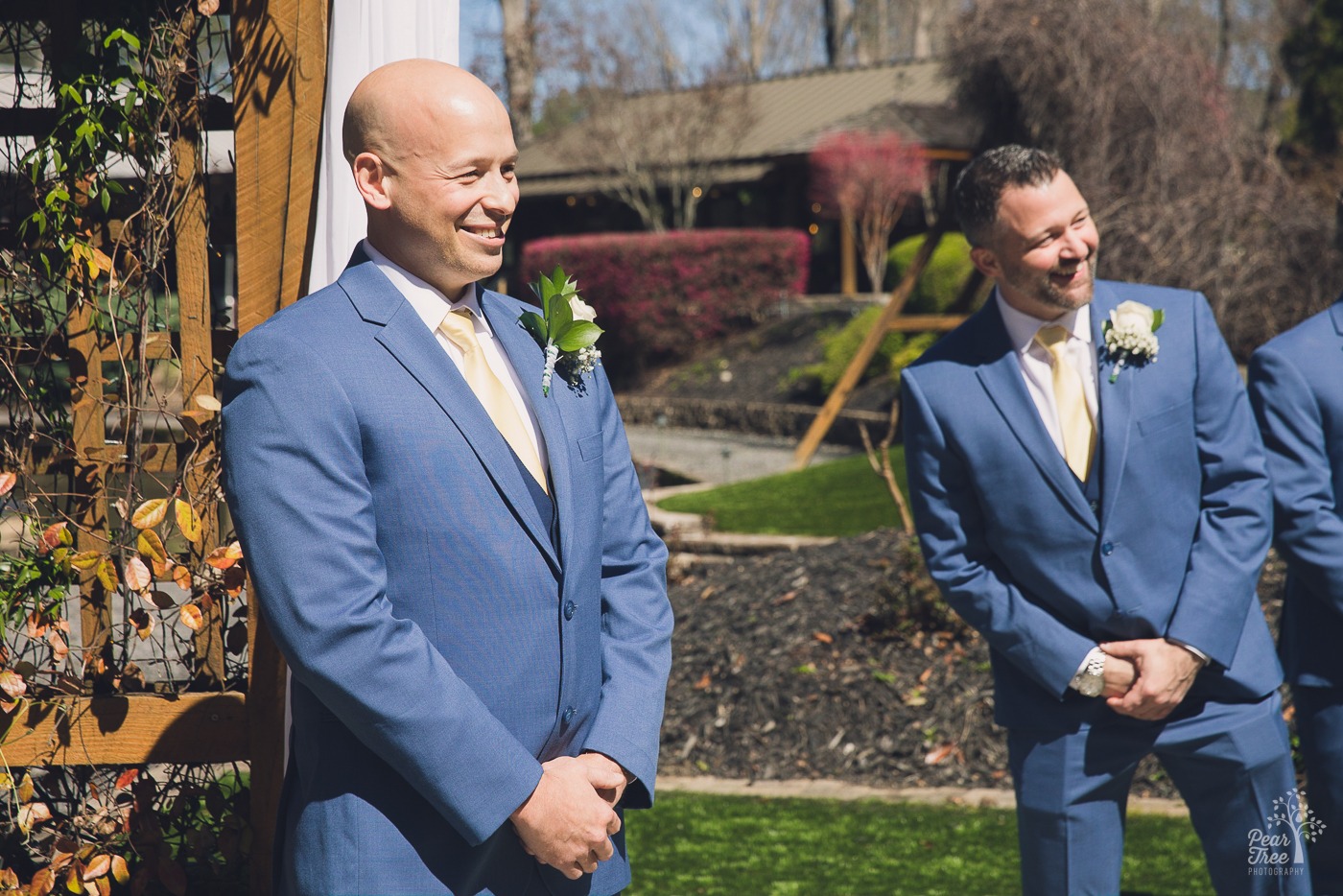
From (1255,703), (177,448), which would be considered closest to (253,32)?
(177,448)

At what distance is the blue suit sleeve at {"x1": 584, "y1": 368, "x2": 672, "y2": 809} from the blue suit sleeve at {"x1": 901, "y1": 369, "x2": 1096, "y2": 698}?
0.87 metres

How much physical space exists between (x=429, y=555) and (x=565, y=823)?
0.49 m

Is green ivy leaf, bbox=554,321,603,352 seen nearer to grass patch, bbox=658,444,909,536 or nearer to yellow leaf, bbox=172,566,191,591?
yellow leaf, bbox=172,566,191,591

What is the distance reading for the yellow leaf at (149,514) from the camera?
9.59ft

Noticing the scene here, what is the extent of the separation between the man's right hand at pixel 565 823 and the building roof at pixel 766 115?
21.1 metres

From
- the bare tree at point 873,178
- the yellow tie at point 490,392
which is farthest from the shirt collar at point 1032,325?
the bare tree at point 873,178

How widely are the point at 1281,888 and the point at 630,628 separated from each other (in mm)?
1704

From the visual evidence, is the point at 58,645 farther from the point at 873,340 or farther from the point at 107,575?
the point at 873,340

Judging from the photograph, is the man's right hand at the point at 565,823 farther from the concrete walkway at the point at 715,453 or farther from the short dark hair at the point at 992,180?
the concrete walkway at the point at 715,453

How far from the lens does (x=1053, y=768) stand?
3004mm

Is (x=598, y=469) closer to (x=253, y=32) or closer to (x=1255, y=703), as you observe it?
(x=253, y=32)

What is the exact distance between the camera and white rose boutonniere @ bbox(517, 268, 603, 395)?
2.43 m

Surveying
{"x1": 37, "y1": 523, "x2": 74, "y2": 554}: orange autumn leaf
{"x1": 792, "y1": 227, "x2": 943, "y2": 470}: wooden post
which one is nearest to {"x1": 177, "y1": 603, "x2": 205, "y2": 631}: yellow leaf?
{"x1": 37, "y1": 523, "x2": 74, "y2": 554}: orange autumn leaf

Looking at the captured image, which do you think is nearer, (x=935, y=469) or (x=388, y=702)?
(x=388, y=702)
